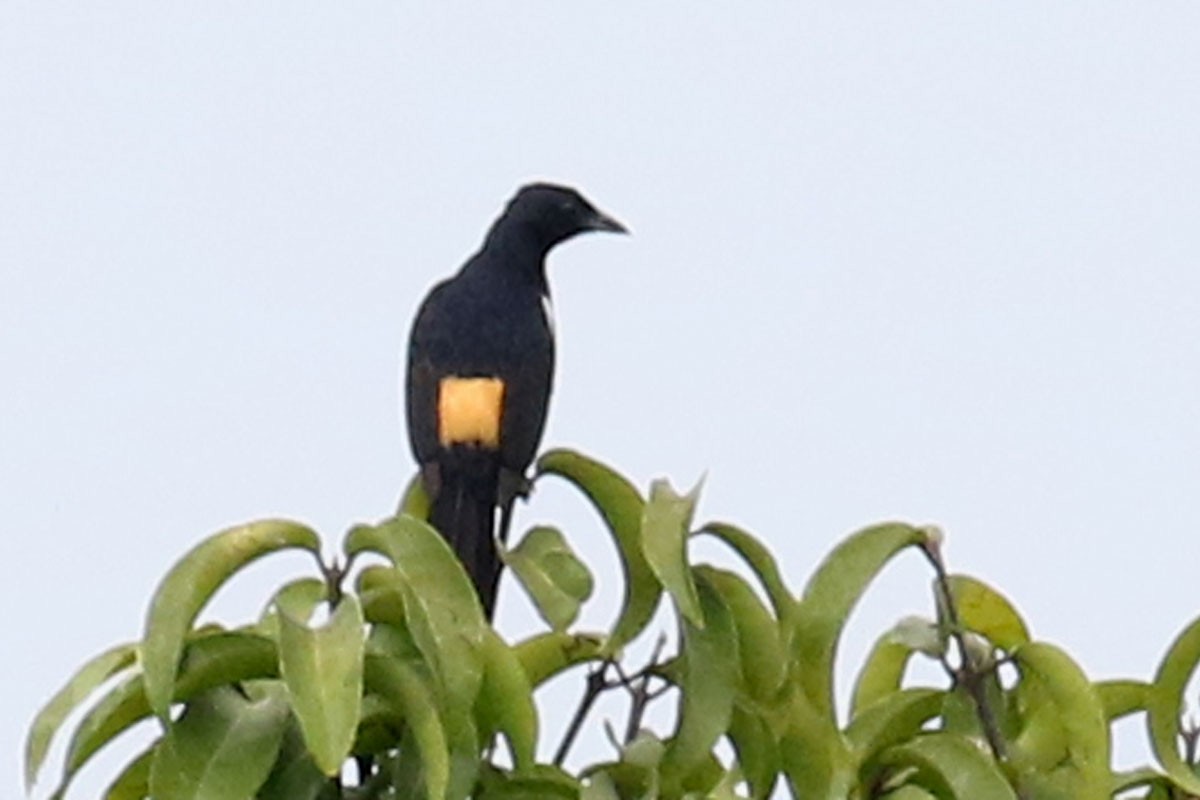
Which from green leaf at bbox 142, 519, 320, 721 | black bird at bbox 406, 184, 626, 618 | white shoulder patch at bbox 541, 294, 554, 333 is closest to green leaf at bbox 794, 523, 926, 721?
green leaf at bbox 142, 519, 320, 721

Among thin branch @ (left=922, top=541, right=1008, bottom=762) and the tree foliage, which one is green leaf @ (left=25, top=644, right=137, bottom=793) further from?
thin branch @ (left=922, top=541, right=1008, bottom=762)

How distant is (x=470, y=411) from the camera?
5.71m

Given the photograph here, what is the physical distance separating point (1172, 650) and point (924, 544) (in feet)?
1.35

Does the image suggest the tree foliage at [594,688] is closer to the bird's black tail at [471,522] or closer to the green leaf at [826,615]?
the green leaf at [826,615]

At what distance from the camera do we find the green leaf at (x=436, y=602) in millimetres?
3051

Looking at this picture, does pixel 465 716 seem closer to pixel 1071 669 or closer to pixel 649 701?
pixel 649 701

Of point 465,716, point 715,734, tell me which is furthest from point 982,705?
point 465,716

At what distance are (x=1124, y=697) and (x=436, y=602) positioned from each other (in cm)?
107

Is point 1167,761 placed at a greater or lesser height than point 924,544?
lesser

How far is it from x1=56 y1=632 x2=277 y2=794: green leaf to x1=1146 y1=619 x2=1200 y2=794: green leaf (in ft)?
3.92

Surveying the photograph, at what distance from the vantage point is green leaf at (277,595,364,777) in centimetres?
287

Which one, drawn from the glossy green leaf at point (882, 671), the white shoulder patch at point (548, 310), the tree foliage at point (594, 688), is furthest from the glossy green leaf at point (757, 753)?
the white shoulder patch at point (548, 310)

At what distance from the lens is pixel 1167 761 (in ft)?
11.7

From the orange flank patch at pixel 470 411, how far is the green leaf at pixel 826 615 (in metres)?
2.22
